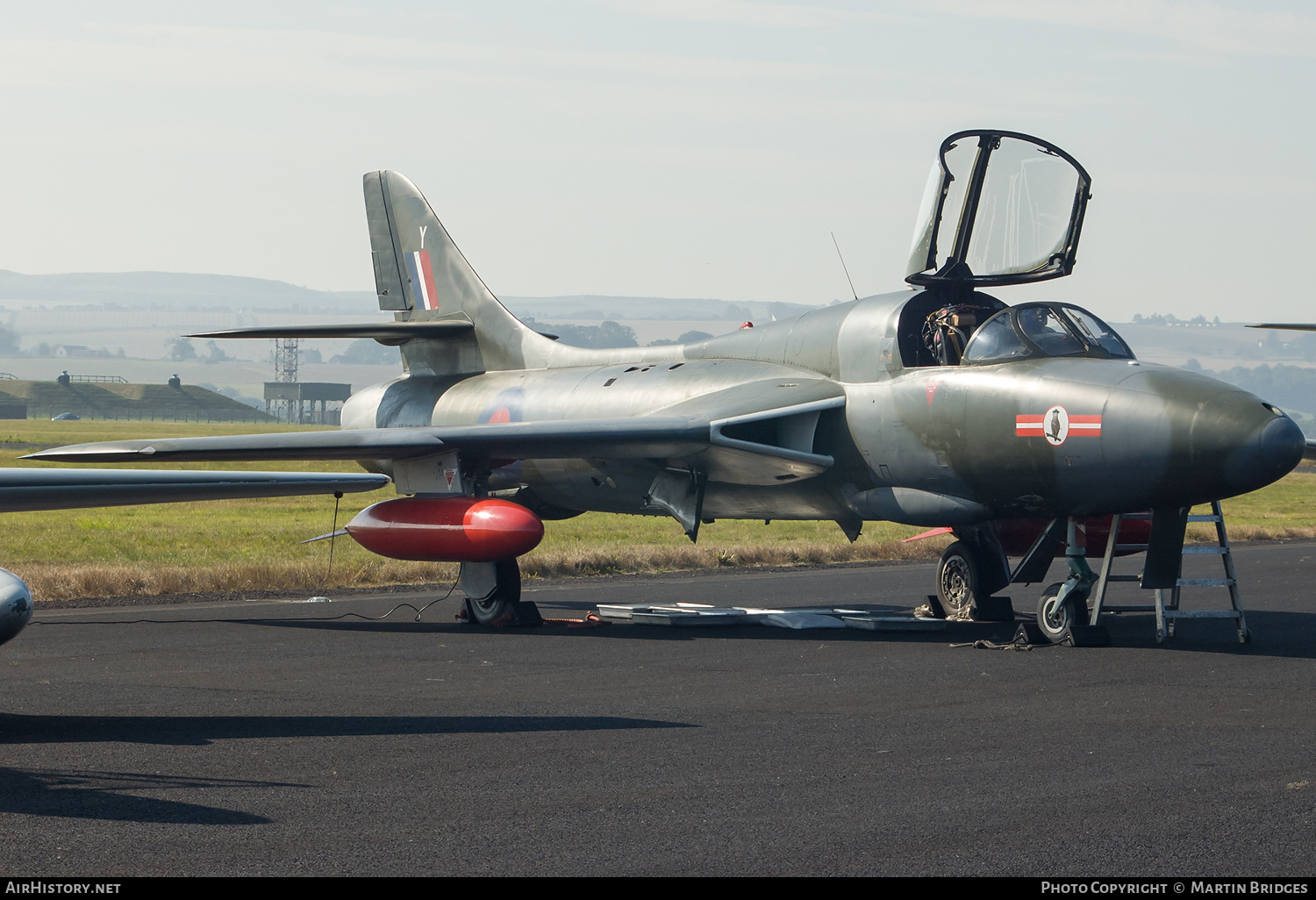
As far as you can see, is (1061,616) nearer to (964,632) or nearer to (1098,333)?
(964,632)

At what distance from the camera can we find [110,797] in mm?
6855

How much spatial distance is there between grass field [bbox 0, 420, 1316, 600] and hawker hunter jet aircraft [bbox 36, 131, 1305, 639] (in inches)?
134

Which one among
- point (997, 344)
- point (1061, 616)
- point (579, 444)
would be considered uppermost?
point (997, 344)

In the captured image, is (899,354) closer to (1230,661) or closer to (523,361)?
(1230,661)

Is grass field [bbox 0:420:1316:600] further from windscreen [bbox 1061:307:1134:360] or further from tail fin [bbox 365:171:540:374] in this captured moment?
windscreen [bbox 1061:307:1134:360]

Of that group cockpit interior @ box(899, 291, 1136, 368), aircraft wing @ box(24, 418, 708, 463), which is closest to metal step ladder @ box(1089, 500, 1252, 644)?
cockpit interior @ box(899, 291, 1136, 368)

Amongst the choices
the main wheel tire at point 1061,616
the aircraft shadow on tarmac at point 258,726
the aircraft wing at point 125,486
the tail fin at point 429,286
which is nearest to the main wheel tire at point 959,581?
the main wheel tire at point 1061,616

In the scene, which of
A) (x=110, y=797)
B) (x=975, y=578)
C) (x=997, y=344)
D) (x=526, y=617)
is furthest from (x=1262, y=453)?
(x=110, y=797)

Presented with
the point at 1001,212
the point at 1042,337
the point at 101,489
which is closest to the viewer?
the point at 101,489

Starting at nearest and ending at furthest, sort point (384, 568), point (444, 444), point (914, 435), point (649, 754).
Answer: point (649, 754), point (914, 435), point (444, 444), point (384, 568)

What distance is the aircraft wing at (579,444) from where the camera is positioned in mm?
14398

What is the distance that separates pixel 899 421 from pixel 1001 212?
2.56m
